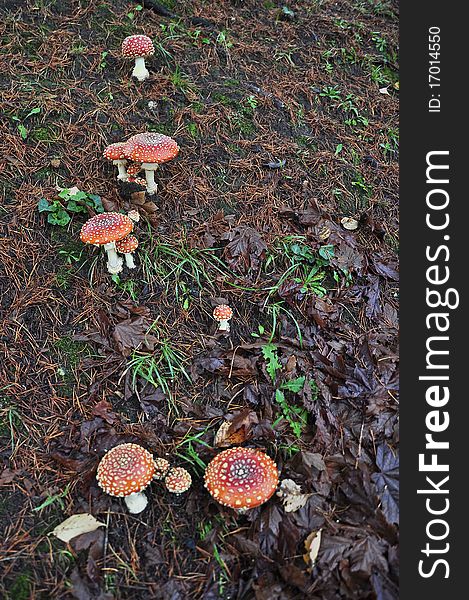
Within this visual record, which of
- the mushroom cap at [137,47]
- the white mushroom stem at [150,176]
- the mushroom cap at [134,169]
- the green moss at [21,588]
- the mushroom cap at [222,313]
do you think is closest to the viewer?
the green moss at [21,588]

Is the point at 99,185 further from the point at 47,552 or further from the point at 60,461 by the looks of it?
the point at 47,552

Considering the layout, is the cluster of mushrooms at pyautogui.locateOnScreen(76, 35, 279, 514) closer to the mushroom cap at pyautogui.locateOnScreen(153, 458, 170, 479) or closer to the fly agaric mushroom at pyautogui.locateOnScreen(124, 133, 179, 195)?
the mushroom cap at pyautogui.locateOnScreen(153, 458, 170, 479)

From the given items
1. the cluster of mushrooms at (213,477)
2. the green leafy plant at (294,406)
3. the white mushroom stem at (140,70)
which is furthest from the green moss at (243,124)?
the cluster of mushrooms at (213,477)

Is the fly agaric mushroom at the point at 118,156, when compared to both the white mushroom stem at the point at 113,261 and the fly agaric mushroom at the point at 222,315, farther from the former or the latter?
the fly agaric mushroom at the point at 222,315

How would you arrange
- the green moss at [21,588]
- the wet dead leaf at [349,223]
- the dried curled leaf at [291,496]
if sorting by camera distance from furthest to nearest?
the wet dead leaf at [349,223]
the dried curled leaf at [291,496]
the green moss at [21,588]

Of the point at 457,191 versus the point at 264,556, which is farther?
the point at 457,191

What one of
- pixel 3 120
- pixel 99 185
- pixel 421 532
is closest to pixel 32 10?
pixel 3 120
